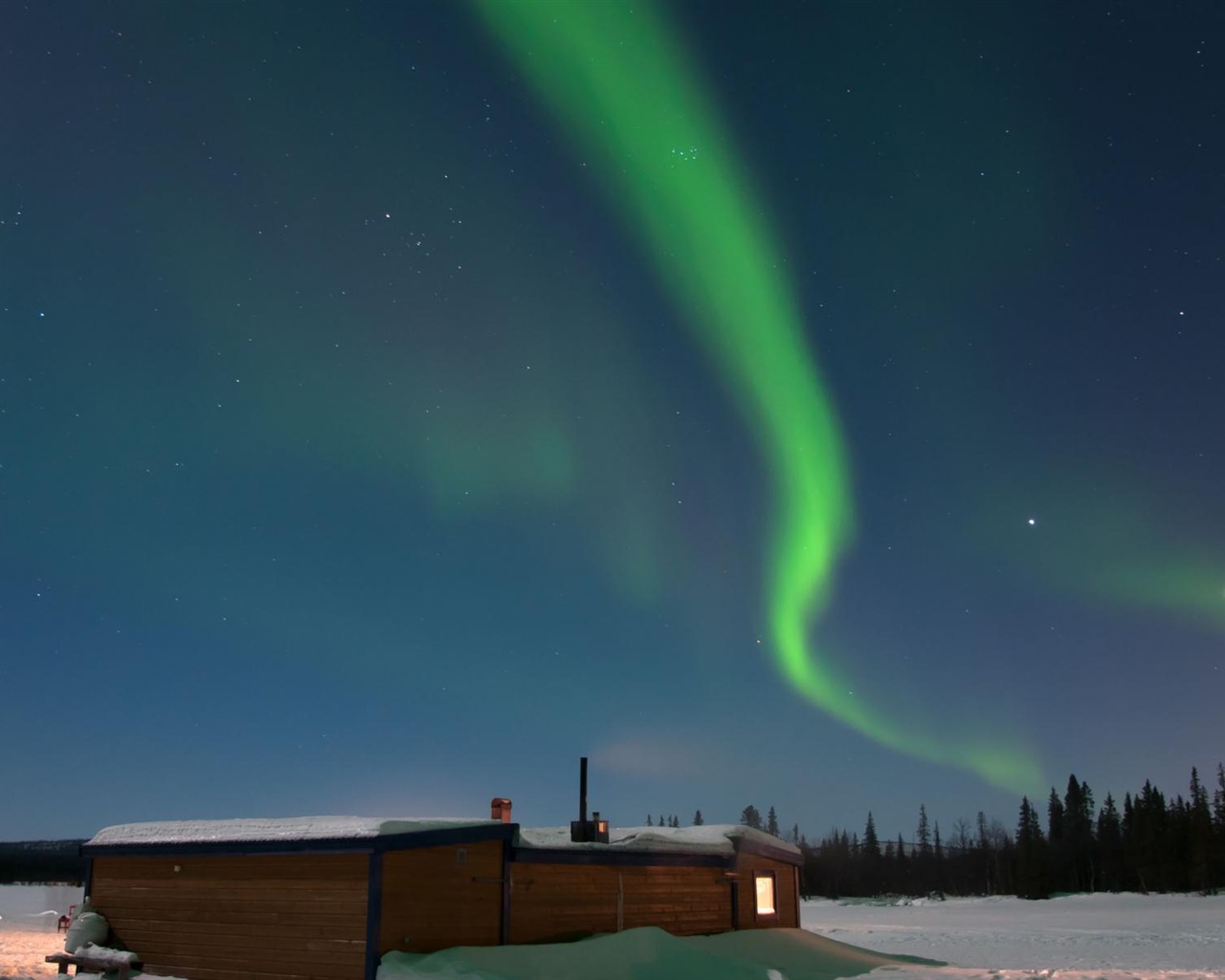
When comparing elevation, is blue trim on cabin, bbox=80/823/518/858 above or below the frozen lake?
above

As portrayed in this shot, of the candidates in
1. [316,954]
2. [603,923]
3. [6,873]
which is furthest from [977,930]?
[6,873]

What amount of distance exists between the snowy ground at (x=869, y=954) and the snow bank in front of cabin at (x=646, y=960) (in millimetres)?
30

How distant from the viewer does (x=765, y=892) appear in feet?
97.3

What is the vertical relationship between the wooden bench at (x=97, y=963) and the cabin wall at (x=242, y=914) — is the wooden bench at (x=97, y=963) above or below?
below

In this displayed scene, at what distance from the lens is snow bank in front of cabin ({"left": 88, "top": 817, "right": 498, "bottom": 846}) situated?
1973 cm

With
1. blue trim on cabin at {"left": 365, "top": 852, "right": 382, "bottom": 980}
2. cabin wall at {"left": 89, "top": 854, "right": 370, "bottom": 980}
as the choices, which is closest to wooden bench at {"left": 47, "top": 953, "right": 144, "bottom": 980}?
cabin wall at {"left": 89, "top": 854, "right": 370, "bottom": 980}

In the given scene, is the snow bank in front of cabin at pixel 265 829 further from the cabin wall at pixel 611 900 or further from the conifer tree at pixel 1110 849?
the conifer tree at pixel 1110 849

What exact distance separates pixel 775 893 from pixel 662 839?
19.1 feet

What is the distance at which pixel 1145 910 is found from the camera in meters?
67.1

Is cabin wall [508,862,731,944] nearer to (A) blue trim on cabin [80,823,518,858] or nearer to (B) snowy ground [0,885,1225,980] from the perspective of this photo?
(B) snowy ground [0,885,1225,980]

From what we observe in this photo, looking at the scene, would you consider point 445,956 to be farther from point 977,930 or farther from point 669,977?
point 977,930

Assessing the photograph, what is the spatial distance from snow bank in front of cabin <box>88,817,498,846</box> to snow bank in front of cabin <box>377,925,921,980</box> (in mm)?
2241

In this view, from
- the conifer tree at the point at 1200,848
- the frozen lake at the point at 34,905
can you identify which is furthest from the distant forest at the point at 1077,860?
the frozen lake at the point at 34,905

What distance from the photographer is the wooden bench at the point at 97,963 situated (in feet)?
71.4
